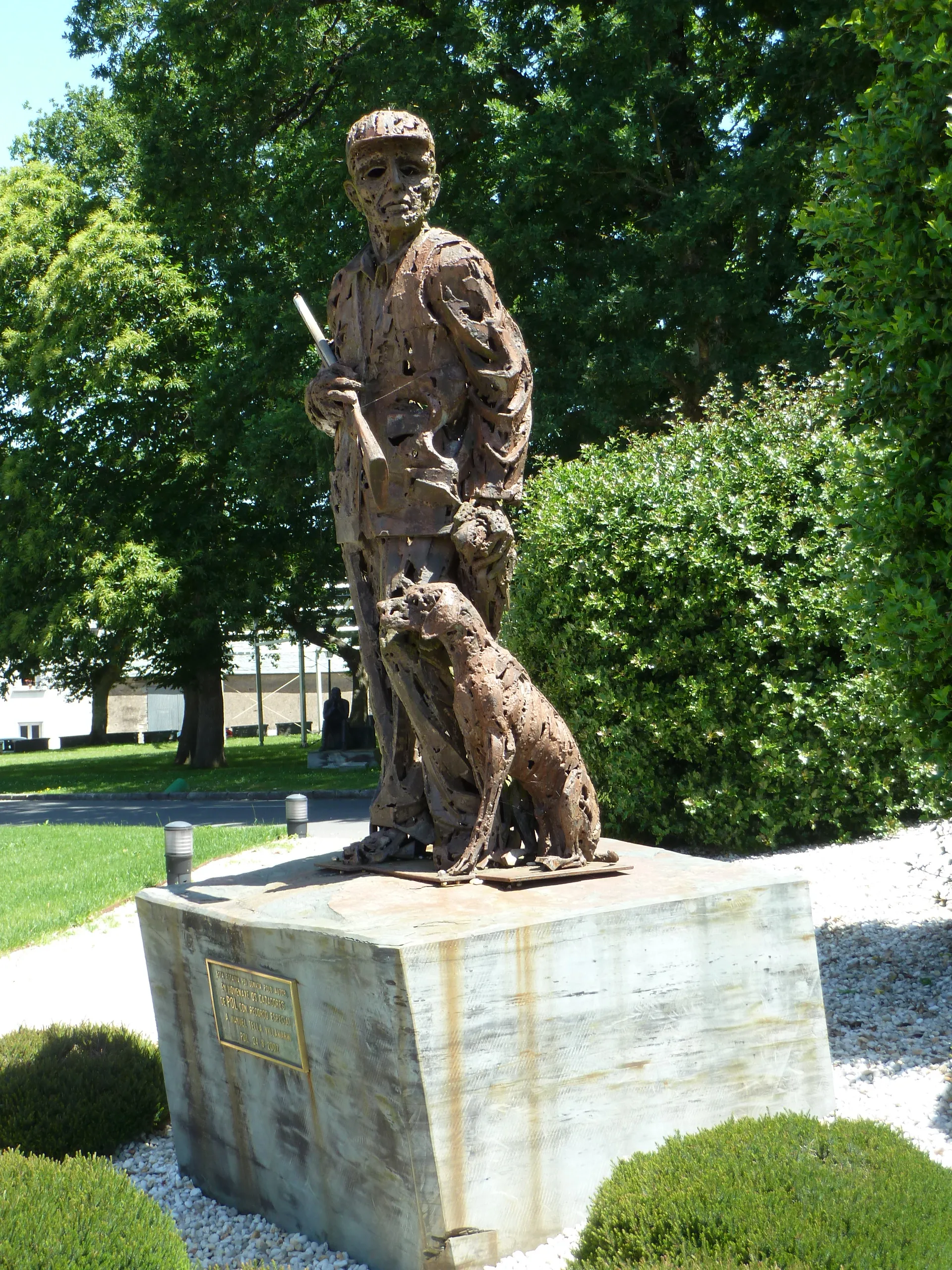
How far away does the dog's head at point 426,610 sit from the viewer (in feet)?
15.9

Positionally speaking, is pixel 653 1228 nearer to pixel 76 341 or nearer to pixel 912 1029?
pixel 912 1029

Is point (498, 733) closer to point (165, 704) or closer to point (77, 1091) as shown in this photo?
point (77, 1091)

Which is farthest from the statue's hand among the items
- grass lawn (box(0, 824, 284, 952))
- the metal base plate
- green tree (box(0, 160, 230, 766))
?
green tree (box(0, 160, 230, 766))

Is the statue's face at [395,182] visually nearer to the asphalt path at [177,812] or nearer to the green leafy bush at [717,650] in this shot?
the green leafy bush at [717,650]

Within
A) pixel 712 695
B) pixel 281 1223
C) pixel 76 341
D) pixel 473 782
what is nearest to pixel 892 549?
pixel 473 782

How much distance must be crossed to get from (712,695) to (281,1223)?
22.4 ft

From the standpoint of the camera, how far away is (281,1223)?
15.2 ft

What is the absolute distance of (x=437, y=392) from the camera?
17.3ft

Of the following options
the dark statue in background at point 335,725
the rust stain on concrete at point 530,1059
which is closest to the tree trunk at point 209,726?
the dark statue in background at point 335,725

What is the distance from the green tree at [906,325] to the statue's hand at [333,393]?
246cm

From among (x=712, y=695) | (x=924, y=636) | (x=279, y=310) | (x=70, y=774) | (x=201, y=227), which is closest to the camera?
(x=924, y=636)

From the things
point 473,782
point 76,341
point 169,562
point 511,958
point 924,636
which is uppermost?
point 76,341

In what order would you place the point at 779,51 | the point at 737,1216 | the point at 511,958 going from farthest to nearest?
1. the point at 779,51
2. the point at 511,958
3. the point at 737,1216

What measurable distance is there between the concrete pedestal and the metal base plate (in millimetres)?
58
